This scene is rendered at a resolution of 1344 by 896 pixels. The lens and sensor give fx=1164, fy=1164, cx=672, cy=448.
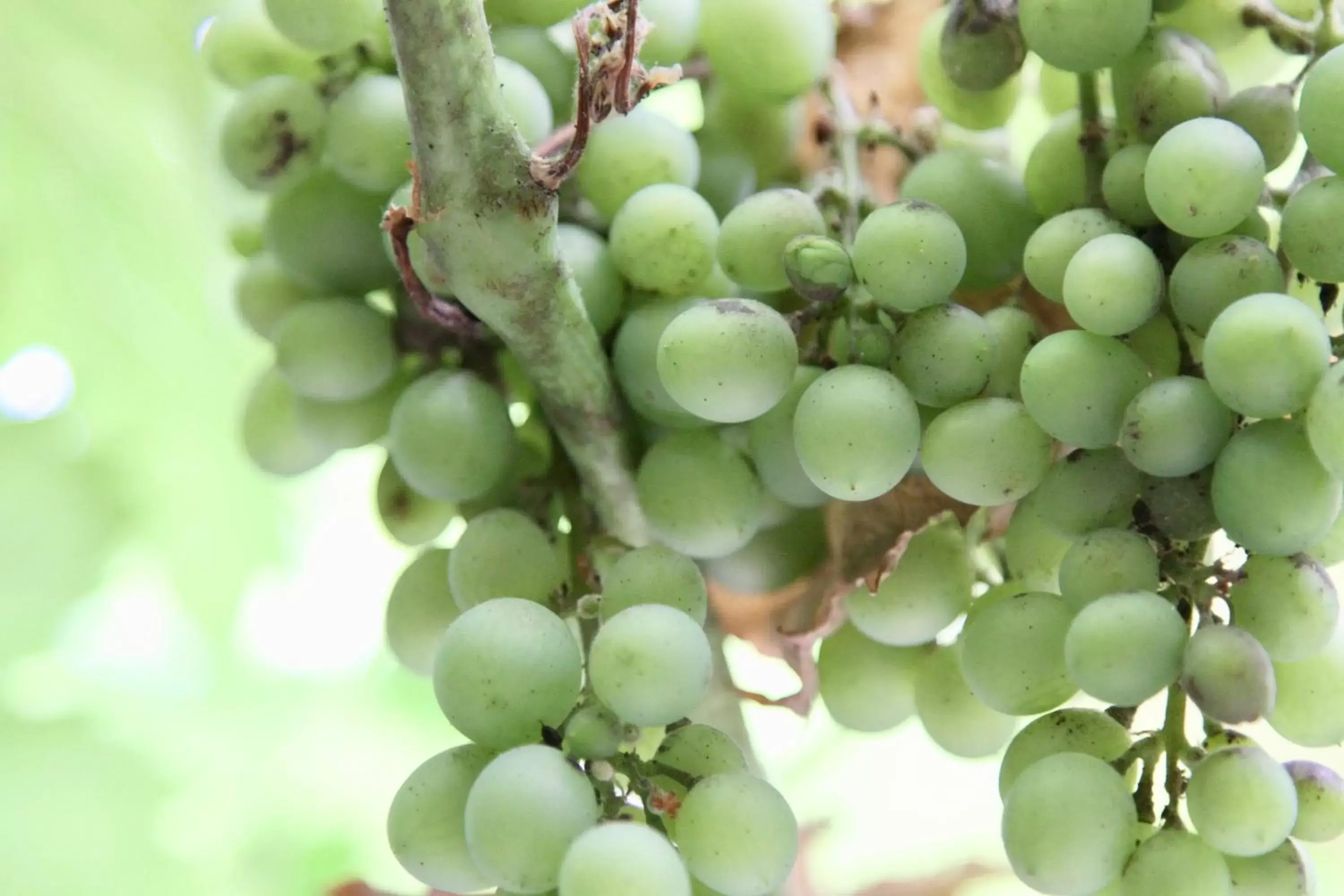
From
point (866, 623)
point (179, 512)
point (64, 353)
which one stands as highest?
point (64, 353)

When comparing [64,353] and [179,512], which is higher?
[64,353]

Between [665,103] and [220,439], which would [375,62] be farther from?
[220,439]

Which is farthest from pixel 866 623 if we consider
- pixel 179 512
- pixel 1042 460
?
pixel 179 512

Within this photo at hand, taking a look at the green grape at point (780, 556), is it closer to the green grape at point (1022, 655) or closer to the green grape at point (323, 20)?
the green grape at point (1022, 655)

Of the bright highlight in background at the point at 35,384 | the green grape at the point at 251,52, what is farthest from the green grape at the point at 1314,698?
the bright highlight in background at the point at 35,384

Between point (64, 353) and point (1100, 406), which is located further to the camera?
point (64, 353)
